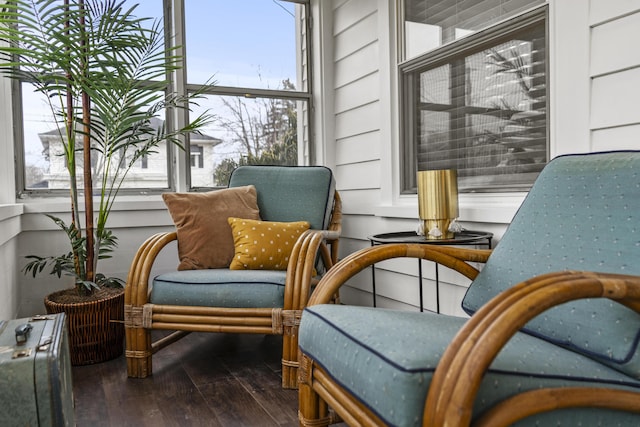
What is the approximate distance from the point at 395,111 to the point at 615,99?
1294mm

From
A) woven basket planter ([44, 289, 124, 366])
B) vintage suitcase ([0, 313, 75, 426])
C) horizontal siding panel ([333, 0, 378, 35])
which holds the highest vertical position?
A: horizontal siding panel ([333, 0, 378, 35])

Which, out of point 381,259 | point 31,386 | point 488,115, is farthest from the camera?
point 488,115

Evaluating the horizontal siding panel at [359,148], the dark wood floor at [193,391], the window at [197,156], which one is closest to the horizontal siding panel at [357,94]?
the horizontal siding panel at [359,148]

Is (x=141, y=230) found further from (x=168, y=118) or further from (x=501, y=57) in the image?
(x=501, y=57)

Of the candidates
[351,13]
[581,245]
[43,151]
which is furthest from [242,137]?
[581,245]

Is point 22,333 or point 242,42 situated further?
point 242,42

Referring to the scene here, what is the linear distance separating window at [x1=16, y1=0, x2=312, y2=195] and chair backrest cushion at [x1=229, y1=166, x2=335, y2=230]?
1.74 feet

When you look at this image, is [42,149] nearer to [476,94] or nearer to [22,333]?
[22,333]

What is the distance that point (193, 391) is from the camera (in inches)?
79.8

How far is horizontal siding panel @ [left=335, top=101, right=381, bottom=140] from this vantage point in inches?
119

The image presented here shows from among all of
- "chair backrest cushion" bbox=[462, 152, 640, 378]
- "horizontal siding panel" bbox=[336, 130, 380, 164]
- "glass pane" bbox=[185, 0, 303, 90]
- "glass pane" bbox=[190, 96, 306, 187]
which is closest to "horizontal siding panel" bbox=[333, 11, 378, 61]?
"glass pane" bbox=[185, 0, 303, 90]

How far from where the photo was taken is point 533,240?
143 centimetres

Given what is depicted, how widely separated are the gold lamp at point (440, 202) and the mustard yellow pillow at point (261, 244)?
2.10 ft

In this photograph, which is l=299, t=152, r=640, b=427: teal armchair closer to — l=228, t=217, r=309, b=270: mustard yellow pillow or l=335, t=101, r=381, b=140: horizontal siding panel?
l=228, t=217, r=309, b=270: mustard yellow pillow
